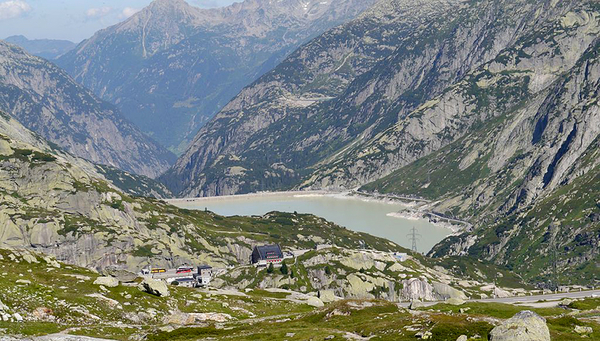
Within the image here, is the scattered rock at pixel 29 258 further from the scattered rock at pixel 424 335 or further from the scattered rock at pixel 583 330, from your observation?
the scattered rock at pixel 583 330

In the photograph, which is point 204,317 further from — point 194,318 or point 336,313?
point 336,313

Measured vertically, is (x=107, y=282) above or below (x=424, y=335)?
above

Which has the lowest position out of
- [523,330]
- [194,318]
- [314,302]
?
[523,330]

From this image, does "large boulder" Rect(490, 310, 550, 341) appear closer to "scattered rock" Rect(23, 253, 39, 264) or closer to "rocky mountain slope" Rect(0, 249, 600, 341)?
"rocky mountain slope" Rect(0, 249, 600, 341)

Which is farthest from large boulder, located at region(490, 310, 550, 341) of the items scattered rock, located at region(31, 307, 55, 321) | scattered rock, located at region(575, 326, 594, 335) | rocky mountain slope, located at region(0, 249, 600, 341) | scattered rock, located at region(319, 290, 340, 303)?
scattered rock, located at region(319, 290, 340, 303)

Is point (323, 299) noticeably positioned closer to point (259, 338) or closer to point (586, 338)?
point (259, 338)

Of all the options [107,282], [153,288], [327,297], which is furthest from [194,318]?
[327,297]

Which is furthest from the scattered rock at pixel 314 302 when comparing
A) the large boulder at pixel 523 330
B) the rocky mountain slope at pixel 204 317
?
the large boulder at pixel 523 330

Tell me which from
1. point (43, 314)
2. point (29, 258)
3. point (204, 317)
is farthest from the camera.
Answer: point (29, 258)
